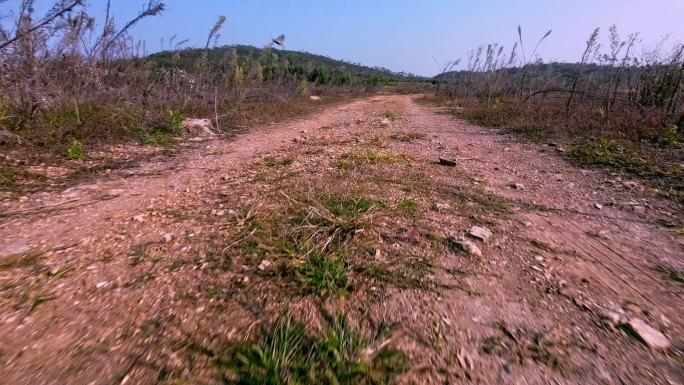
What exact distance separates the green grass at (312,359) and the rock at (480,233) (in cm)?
110

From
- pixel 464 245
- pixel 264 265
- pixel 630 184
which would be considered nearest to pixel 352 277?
pixel 264 265

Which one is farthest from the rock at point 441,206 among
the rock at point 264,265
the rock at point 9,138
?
the rock at point 9,138

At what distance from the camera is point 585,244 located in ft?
7.02

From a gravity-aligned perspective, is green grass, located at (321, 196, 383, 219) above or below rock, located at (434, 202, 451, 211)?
above

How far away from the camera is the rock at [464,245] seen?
76.5 inches

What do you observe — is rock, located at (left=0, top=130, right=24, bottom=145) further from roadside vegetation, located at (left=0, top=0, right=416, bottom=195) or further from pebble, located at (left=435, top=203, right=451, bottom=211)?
pebble, located at (left=435, top=203, right=451, bottom=211)

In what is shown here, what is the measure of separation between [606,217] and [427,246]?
1.59 m

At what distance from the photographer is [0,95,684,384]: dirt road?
125cm

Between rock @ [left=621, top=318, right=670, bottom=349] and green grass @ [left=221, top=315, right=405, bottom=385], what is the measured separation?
3.14 ft

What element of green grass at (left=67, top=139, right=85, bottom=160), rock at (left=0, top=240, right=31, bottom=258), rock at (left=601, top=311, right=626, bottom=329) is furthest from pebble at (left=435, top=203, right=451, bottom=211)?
green grass at (left=67, top=139, right=85, bottom=160)

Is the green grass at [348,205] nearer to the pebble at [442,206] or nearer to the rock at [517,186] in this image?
the pebble at [442,206]

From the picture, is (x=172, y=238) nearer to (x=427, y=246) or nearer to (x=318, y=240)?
(x=318, y=240)

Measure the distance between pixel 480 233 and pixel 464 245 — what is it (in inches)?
9.2

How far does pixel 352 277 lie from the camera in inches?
66.8
